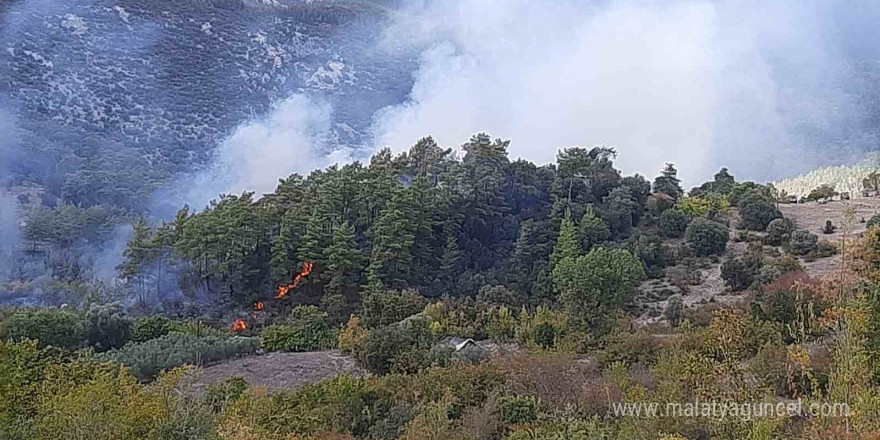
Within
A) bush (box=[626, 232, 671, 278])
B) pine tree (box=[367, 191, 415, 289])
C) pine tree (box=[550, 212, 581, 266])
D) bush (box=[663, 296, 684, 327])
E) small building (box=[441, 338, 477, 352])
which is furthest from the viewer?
bush (box=[626, 232, 671, 278])

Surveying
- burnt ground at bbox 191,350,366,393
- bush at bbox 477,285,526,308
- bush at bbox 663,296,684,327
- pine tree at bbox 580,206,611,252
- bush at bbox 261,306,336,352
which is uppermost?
pine tree at bbox 580,206,611,252

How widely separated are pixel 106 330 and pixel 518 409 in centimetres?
907

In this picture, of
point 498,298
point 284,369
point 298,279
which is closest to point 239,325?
point 298,279

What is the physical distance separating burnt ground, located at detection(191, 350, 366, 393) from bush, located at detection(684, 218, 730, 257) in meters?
9.99

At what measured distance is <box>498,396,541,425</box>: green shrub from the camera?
7442 millimetres

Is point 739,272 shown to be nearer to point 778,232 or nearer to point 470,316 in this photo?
point 778,232

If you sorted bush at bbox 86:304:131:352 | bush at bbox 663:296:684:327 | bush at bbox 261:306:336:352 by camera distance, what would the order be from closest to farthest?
bush at bbox 86:304:131:352, bush at bbox 663:296:684:327, bush at bbox 261:306:336:352

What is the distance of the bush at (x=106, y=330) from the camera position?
13.6 meters

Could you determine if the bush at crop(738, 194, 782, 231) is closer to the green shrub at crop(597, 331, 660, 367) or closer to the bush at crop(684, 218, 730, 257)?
the bush at crop(684, 218, 730, 257)

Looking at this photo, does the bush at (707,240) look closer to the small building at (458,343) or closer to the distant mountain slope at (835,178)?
the small building at (458,343)

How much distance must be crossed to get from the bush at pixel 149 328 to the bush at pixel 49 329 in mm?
922

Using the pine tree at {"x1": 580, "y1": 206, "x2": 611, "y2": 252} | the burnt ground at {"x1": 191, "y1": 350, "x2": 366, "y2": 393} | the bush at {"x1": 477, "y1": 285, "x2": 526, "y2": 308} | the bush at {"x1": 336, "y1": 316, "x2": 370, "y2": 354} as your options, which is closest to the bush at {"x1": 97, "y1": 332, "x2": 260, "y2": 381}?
the burnt ground at {"x1": 191, "y1": 350, "x2": 366, "y2": 393}

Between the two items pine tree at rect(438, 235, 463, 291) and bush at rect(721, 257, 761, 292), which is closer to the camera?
bush at rect(721, 257, 761, 292)

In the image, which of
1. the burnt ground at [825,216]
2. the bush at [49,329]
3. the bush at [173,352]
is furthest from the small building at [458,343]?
the burnt ground at [825,216]
